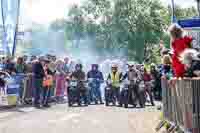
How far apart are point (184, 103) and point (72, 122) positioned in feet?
18.2

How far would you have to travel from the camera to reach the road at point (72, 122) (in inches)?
492

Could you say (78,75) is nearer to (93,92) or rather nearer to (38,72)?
(93,92)

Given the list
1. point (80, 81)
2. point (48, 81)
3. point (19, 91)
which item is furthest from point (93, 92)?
point (19, 91)

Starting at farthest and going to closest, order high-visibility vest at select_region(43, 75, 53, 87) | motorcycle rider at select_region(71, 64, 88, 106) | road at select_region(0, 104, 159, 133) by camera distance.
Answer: motorcycle rider at select_region(71, 64, 88, 106) → high-visibility vest at select_region(43, 75, 53, 87) → road at select_region(0, 104, 159, 133)

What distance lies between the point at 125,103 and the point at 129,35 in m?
33.1

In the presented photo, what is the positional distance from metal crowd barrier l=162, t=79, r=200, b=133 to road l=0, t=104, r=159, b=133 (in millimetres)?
1370

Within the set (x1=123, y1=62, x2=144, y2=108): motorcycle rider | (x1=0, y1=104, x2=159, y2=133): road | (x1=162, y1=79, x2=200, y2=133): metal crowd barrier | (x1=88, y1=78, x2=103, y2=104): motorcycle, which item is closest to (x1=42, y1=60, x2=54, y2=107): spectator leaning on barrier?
(x1=0, y1=104, x2=159, y2=133): road

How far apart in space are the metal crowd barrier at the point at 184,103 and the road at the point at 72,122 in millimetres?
1370

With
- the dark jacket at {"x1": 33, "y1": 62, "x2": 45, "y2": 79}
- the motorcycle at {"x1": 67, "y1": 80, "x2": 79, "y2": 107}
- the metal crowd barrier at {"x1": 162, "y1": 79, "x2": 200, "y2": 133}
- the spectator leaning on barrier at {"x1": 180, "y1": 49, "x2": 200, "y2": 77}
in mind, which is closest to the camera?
the metal crowd barrier at {"x1": 162, "y1": 79, "x2": 200, "y2": 133}

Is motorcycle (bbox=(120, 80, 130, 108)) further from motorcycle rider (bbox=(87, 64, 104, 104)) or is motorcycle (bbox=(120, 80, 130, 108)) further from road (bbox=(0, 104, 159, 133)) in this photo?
road (bbox=(0, 104, 159, 133))

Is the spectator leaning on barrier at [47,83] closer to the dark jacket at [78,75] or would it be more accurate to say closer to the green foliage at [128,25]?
the dark jacket at [78,75]

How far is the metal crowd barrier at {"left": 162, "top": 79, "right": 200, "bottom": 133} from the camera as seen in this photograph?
8.58m

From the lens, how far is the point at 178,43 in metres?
10.6

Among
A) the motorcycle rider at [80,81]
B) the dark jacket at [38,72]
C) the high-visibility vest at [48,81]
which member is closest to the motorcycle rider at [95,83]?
the motorcycle rider at [80,81]
